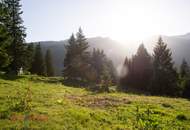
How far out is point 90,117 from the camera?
18.0m

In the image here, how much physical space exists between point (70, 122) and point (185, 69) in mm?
57470

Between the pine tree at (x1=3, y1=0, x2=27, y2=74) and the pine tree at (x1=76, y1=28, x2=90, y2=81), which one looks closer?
the pine tree at (x1=3, y1=0, x2=27, y2=74)

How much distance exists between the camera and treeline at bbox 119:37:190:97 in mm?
50656

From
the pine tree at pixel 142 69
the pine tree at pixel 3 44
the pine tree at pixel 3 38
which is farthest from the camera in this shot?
the pine tree at pixel 142 69

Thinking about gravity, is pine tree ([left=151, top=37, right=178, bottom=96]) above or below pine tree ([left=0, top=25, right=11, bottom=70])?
below

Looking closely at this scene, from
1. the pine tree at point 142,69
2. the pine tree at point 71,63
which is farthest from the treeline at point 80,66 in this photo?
the pine tree at point 142,69

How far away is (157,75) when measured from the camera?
167ft

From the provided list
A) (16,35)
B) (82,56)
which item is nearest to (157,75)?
(82,56)

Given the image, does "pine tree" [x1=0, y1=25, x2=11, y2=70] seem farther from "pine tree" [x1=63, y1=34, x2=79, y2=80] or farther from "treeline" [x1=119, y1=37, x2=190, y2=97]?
"treeline" [x1=119, y1=37, x2=190, y2=97]

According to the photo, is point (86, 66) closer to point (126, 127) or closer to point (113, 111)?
point (113, 111)

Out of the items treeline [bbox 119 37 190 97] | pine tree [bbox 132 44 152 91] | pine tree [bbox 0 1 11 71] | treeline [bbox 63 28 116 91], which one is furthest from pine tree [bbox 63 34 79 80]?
pine tree [bbox 0 1 11 71]

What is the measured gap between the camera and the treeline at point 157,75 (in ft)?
166

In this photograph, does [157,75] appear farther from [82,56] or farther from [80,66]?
[82,56]

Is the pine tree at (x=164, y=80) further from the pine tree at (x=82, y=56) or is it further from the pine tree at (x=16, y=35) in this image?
the pine tree at (x=16, y=35)
